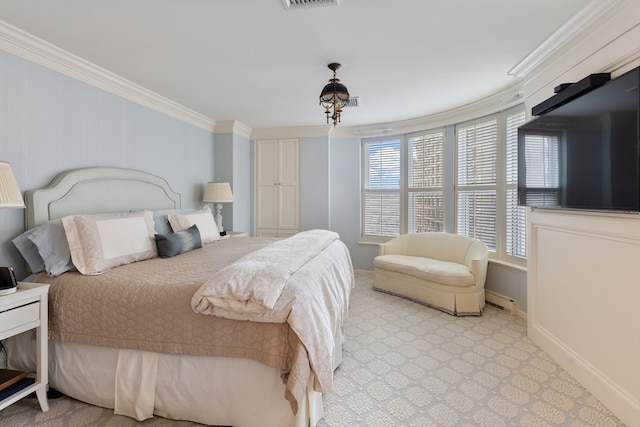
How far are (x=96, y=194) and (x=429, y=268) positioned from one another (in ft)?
11.4

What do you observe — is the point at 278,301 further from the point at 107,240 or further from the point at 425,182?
the point at 425,182

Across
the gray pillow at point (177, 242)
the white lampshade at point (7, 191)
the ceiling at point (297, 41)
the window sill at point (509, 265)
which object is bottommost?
the window sill at point (509, 265)

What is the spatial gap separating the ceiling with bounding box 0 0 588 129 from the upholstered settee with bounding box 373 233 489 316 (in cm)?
187

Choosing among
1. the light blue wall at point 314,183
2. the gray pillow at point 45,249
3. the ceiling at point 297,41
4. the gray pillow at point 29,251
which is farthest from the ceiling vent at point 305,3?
the light blue wall at point 314,183

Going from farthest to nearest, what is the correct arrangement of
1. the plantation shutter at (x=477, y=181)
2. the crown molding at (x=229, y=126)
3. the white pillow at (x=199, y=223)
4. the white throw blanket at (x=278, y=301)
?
the crown molding at (x=229, y=126) < the plantation shutter at (x=477, y=181) < the white pillow at (x=199, y=223) < the white throw blanket at (x=278, y=301)

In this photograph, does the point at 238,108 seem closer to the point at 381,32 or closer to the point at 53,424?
the point at 381,32

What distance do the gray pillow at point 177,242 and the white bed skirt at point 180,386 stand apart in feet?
3.01

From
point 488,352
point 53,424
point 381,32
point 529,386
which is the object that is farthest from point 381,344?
point 381,32

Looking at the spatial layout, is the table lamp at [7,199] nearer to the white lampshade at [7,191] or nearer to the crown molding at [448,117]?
the white lampshade at [7,191]

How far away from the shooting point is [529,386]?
6.66 feet

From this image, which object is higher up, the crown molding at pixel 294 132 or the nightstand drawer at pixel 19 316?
the crown molding at pixel 294 132

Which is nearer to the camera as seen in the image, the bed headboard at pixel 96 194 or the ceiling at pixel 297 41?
the ceiling at pixel 297 41

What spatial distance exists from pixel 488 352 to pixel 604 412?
0.76 m

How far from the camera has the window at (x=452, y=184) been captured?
3.49m
